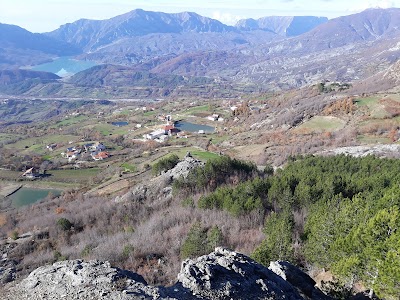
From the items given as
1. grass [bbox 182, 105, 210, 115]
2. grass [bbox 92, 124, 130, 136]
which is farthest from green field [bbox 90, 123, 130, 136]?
grass [bbox 182, 105, 210, 115]

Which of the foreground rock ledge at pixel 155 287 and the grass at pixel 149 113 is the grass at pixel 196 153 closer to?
the foreground rock ledge at pixel 155 287

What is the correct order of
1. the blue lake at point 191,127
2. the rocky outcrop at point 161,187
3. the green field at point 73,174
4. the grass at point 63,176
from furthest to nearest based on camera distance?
1. the blue lake at point 191,127
2. the green field at point 73,174
3. the grass at point 63,176
4. the rocky outcrop at point 161,187

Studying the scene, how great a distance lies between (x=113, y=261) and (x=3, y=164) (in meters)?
83.7

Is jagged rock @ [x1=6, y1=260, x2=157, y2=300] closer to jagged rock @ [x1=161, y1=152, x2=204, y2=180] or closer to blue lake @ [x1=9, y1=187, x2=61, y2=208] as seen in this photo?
jagged rock @ [x1=161, y1=152, x2=204, y2=180]

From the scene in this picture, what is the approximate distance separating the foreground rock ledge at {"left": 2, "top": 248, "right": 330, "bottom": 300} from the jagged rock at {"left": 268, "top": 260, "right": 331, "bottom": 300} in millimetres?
795

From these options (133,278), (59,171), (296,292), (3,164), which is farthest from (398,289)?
(3,164)

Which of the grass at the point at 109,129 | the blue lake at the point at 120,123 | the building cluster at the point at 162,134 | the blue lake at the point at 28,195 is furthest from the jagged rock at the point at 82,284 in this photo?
the blue lake at the point at 120,123

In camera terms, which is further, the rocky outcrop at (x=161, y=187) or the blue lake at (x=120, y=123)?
the blue lake at (x=120, y=123)

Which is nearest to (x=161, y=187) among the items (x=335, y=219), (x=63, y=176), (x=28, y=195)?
(x=335, y=219)

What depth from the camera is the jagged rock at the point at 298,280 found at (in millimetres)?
17406

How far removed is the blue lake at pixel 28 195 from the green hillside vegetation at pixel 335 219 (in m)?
A: 51.2

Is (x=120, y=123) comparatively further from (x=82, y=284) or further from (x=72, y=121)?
(x=82, y=284)

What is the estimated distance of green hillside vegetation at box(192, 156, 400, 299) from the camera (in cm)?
1627

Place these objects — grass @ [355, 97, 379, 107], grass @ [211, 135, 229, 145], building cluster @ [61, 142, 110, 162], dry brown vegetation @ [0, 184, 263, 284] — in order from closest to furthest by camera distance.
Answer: dry brown vegetation @ [0, 184, 263, 284] → grass @ [355, 97, 379, 107] → grass @ [211, 135, 229, 145] → building cluster @ [61, 142, 110, 162]
